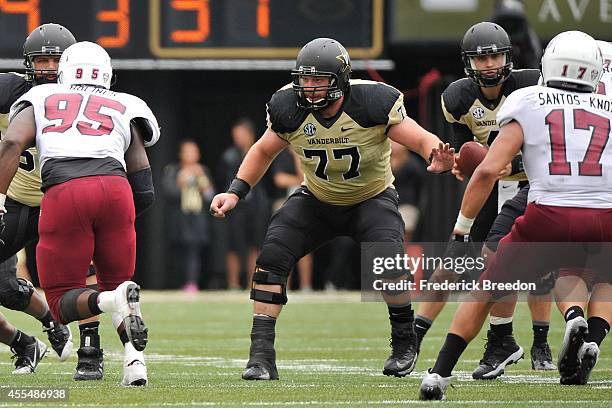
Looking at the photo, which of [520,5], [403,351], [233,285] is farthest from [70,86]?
[233,285]

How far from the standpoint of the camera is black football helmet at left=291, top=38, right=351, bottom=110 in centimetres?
797

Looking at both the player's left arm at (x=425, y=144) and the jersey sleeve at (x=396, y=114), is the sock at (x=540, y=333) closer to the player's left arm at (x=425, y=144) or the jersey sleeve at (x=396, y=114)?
the player's left arm at (x=425, y=144)

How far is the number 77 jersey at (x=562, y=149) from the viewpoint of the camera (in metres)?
6.72

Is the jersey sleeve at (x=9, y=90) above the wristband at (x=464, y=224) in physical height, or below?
above

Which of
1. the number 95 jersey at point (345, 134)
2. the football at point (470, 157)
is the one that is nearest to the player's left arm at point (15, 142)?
the number 95 jersey at point (345, 134)

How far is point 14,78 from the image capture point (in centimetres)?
834

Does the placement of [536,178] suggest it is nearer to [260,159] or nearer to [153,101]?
[260,159]

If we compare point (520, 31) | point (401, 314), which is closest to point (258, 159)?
point (401, 314)

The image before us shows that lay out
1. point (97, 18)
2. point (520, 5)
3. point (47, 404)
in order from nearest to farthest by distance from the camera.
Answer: point (47, 404) → point (520, 5) → point (97, 18)

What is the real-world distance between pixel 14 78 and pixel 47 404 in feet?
8.04

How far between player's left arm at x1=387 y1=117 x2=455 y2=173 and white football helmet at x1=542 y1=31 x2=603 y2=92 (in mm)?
722

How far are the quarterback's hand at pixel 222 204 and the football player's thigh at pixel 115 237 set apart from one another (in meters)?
0.65

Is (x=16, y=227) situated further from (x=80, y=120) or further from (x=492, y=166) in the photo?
(x=492, y=166)

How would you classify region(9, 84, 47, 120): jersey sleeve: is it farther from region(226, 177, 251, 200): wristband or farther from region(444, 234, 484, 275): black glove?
region(444, 234, 484, 275): black glove
